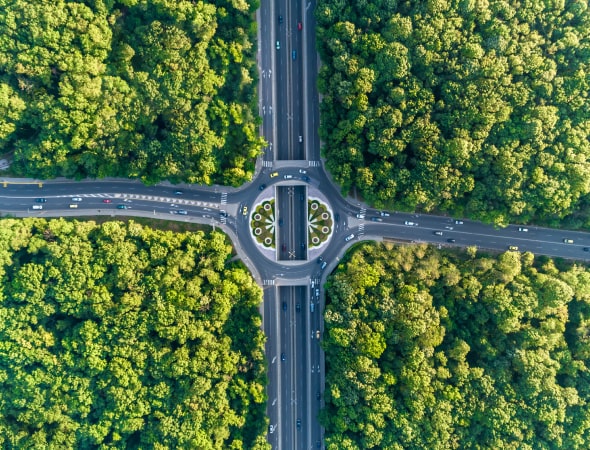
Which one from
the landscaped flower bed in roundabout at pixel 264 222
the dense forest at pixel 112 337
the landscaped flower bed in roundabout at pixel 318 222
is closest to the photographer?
the dense forest at pixel 112 337

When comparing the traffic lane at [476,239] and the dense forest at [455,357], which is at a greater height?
the traffic lane at [476,239]

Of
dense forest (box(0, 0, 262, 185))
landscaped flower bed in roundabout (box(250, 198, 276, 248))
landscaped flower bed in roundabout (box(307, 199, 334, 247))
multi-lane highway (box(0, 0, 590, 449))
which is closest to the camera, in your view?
dense forest (box(0, 0, 262, 185))

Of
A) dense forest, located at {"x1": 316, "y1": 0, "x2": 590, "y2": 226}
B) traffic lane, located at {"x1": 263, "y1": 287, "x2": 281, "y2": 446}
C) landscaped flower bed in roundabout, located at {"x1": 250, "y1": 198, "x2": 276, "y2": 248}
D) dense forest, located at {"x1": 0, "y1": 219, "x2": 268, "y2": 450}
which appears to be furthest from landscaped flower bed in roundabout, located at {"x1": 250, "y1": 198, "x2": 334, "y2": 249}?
traffic lane, located at {"x1": 263, "y1": 287, "x2": 281, "y2": 446}

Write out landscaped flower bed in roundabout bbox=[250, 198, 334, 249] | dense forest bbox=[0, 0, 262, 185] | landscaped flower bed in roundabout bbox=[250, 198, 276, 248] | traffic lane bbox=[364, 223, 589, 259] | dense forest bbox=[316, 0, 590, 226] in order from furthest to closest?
traffic lane bbox=[364, 223, 589, 259] → landscaped flower bed in roundabout bbox=[250, 198, 334, 249] → landscaped flower bed in roundabout bbox=[250, 198, 276, 248] → dense forest bbox=[316, 0, 590, 226] → dense forest bbox=[0, 0, 262, 185]

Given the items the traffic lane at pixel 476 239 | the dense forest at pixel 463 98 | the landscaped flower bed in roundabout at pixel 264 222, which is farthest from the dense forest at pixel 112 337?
the dense forest at pixel 463 98

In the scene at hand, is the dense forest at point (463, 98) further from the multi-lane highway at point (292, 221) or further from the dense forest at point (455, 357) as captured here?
the dense forest at point (455, 357)

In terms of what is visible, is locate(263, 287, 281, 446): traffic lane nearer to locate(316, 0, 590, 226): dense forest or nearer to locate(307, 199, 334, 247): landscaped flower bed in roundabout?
locate(307, 199, 334, 247): landscaped flower bed in roundabout

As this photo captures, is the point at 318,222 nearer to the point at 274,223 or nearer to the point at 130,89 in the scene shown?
the point at 274,223
